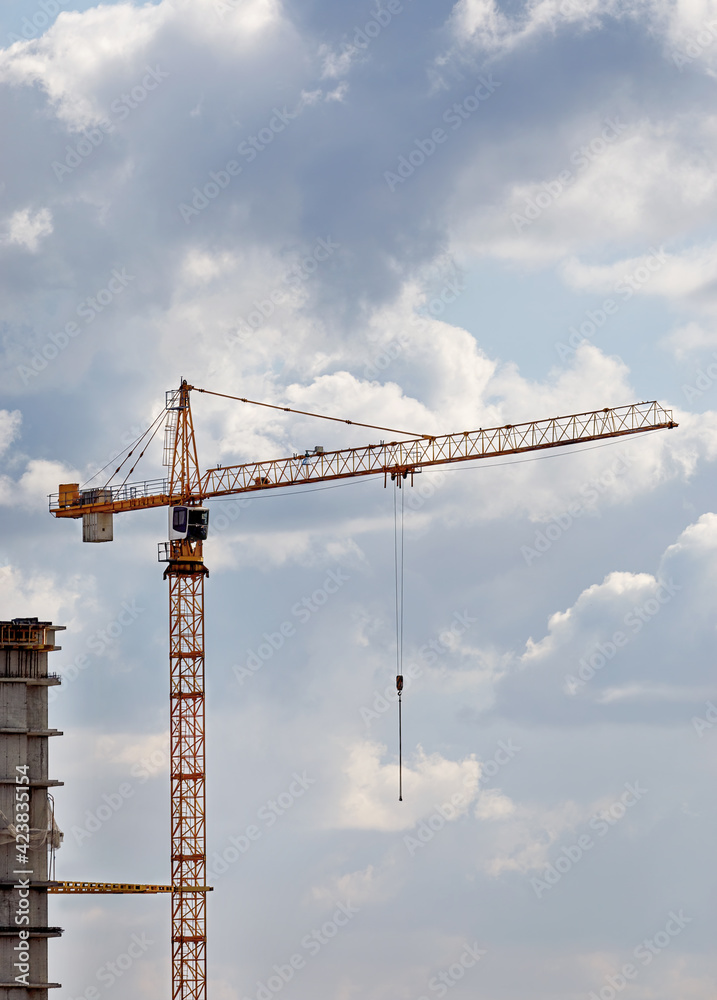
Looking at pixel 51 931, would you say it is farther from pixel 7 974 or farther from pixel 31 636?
pixel 31 636

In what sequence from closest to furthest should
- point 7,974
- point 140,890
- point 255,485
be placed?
point 7,974 → point 140,890 → point 255,485

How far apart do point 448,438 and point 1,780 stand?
53.4 m

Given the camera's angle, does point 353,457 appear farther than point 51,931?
Yes

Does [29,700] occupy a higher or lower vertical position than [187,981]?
higher

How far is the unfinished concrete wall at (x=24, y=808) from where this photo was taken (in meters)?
129

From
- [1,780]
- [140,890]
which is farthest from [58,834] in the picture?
[140,890]

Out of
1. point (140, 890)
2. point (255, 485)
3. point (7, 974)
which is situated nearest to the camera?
point (7, 974)

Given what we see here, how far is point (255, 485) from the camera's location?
167 m

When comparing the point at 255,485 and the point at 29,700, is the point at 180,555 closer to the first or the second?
the point at 255,485

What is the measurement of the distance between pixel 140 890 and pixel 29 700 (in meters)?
32.4

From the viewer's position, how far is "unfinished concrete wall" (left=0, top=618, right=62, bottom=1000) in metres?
129

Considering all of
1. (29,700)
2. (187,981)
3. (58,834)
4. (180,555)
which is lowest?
(187,981)

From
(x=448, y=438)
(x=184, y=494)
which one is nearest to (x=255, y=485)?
(x=184, y=494)

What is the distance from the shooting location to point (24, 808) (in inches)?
5084
